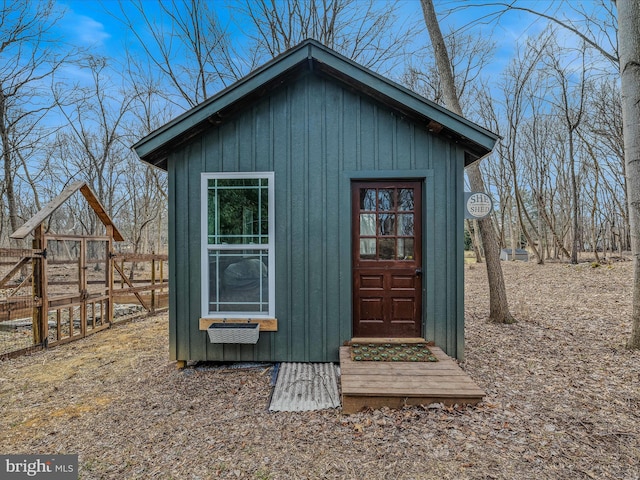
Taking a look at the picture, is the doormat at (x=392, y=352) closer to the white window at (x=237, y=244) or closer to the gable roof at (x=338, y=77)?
the white window at (x=237, y=244)

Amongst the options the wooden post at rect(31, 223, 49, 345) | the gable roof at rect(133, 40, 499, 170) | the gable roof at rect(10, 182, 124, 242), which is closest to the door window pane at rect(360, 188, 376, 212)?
the gable roof at rect(133, 40, 499, 170)

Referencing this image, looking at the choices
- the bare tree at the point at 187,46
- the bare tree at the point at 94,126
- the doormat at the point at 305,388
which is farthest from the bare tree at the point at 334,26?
the doormat at the point at 305,388

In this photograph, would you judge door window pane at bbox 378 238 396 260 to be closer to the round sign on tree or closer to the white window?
the round sign on tree

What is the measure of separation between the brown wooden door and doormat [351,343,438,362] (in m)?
0.16

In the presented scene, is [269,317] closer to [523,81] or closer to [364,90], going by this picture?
[364,90]

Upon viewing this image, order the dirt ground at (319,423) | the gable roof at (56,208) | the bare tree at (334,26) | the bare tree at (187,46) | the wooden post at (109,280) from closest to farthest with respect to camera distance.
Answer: the dirt ground at (319,423) → the gable roof at (56,208) → the wooden post at (109,280) → the bare tree at (187,46) → the bare tree at (334,26)

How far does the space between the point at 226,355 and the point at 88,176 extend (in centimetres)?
1445

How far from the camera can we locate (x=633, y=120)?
392cm

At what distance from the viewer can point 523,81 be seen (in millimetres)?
12984

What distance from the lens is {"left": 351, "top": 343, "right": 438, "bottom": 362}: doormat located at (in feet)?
11.2

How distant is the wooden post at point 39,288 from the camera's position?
4574 mm

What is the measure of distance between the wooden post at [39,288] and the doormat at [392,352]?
4.58 metres

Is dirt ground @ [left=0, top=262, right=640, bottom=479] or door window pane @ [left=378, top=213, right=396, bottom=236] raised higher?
door window pane @ [left=378, top=213, right=396, bottom=236]

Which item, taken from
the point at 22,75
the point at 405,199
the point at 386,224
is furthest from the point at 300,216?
the point at 22,75
